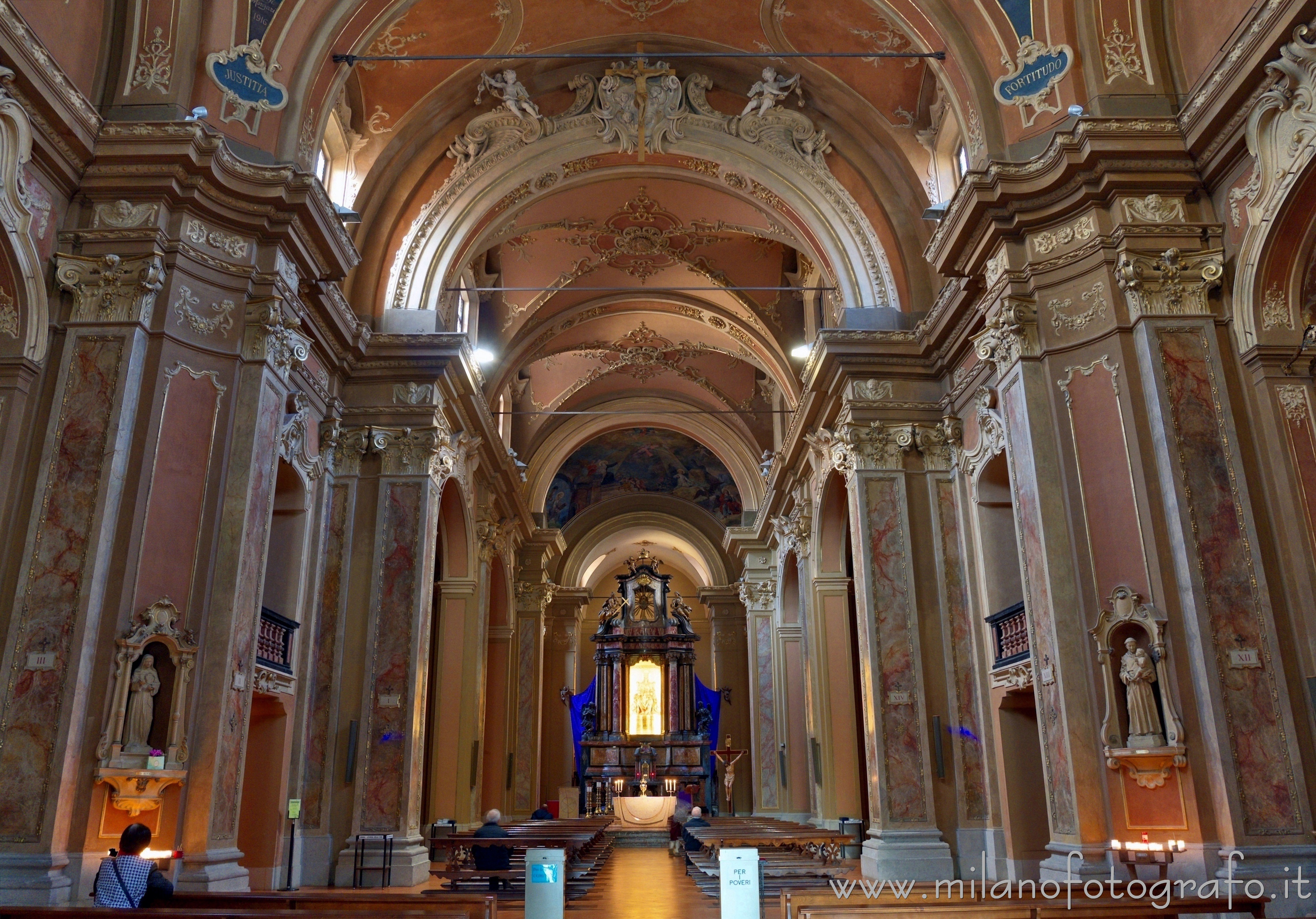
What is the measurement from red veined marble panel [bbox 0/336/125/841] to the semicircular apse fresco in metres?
20.6

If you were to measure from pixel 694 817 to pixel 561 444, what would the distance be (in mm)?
9800

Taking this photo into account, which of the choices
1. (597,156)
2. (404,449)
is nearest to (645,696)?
(404,449)

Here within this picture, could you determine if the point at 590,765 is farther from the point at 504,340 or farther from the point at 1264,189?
the point at 1264,189

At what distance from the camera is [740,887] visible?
6.33m

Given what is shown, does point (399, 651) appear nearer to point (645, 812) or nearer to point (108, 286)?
point (108, 286)

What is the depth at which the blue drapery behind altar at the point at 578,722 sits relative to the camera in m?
30.8

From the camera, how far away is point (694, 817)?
19734 mm

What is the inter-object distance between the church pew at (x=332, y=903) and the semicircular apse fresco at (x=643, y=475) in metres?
23.0

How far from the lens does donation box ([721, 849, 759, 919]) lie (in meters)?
6.31

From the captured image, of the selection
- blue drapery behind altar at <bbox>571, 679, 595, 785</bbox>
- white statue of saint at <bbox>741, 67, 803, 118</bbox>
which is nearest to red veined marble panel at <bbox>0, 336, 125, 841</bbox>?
white statue of saint at <bbox>741, 67, 803, 118</bbox>

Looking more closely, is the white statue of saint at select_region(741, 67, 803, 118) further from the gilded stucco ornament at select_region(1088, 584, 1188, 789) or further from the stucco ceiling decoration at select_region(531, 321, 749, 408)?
the gilded stucco ornament at select_region(1088, 584, 1188, 789)

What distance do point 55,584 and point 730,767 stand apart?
21.8 metres

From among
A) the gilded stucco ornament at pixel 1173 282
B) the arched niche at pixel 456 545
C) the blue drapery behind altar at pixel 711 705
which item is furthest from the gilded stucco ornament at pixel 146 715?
the blue drapery behind altar at pixel 711 705

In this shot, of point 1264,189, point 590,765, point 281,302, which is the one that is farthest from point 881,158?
point 590,765
